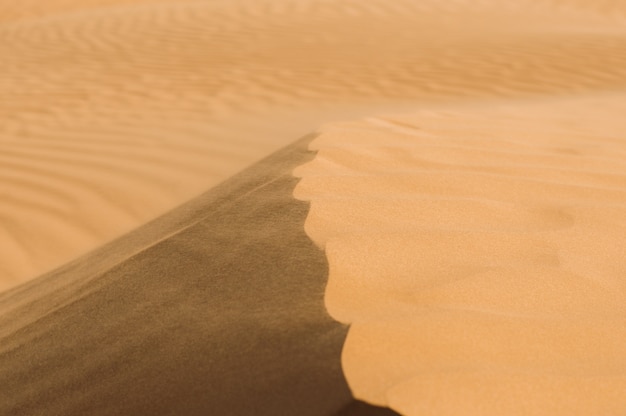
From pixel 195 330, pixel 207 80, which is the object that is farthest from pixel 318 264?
pixel 207 80

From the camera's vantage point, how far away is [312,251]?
1.49 m

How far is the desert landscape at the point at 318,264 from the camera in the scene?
1101 millimetres

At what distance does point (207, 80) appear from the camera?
609 centimetres

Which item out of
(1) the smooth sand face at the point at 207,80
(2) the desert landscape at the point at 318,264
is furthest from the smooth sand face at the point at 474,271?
Result: (1) the smooth sand face at the point at 207,80

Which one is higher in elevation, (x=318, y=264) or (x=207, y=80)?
(x=318, y=264)

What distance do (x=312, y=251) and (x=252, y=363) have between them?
37 cm

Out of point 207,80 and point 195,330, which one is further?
point 207,80

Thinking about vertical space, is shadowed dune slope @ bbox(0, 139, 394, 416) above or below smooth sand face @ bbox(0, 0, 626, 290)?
above

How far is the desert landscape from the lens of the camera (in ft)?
3.61

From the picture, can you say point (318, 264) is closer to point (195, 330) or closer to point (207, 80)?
point (195, 330)

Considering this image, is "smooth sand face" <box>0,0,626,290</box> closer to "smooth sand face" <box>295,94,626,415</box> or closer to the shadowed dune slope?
the shadowed dune slope

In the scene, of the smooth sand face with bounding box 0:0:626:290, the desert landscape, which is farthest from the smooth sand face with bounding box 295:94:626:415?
the smooth sand face with bounding box 0:0:626:290

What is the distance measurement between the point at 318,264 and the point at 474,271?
315mm

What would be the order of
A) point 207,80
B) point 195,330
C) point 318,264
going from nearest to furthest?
point 195,330, point 318,264, point 207,80
